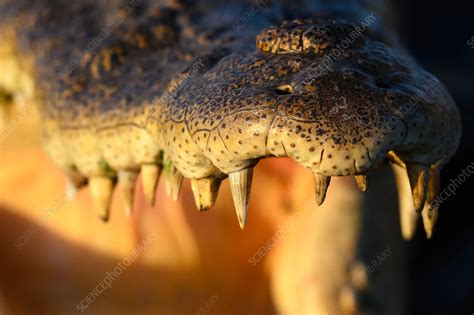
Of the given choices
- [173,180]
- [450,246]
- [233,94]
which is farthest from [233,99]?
[450,246]

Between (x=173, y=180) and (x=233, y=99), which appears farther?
(x=173, y=180)

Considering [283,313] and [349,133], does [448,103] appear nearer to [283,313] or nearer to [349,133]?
[349,133]

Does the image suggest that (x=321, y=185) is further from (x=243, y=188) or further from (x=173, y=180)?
(x=173, y=180)

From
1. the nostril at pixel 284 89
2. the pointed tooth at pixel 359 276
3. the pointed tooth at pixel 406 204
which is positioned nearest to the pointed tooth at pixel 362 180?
the nostril at pixel 284 89

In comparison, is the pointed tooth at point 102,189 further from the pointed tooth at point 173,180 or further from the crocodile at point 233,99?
the pointed tooth at point 173,180

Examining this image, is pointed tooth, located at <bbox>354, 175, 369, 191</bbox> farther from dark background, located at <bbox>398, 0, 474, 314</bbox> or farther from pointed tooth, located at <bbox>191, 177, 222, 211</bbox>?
dark background, located at <bbox>398, 0, 474, 314</bbox>

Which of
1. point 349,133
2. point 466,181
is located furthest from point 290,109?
point 466,181
